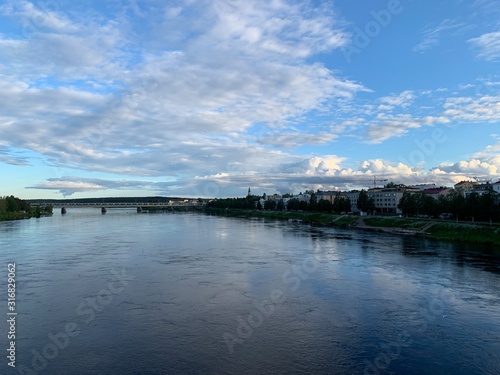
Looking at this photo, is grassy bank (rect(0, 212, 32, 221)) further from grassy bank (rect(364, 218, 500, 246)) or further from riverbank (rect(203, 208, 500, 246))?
grassy bank (rect(364, 218, 500, 246))

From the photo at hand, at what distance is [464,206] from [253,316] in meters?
43.4

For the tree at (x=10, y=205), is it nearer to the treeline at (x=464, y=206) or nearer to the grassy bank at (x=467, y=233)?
the treeline at (x=464, y=206)

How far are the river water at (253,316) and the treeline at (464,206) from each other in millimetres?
21437

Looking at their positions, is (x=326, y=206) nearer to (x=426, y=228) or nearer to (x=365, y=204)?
(x=365, y=204)

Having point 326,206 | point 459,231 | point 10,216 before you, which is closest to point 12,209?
point 10,216

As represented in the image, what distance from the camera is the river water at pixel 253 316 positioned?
11.1 meters

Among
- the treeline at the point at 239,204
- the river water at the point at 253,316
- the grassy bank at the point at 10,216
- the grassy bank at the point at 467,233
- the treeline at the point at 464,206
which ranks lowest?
the river water at the point at 253,316

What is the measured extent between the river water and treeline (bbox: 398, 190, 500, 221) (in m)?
21.4

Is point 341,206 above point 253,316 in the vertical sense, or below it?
above

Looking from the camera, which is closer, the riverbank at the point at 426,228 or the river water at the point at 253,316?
the river water at the point at 253,316

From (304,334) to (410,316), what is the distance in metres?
4.72

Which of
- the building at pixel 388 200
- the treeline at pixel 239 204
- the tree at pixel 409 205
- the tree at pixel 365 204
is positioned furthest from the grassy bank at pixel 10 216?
the building at pixel 388 200

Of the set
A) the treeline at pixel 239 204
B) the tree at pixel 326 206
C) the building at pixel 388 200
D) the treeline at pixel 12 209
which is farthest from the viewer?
the treeline at pixel 239 204

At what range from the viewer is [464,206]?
49062 mm
